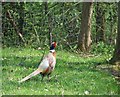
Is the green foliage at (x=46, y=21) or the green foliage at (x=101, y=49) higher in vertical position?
the green foliage at (x=46, y=21)

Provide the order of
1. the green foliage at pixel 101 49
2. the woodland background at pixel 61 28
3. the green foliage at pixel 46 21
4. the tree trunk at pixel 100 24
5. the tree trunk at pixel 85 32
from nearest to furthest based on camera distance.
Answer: the tree trunk at pixel 85 32 → the woodland background at pixel 61 28 → the green foliage at pixel 101 49 → the green foliage at pixel 46 21 → the tree trunk at pixel 100 24

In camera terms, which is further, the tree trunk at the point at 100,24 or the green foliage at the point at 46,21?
the tree trunk at the point at 100,24

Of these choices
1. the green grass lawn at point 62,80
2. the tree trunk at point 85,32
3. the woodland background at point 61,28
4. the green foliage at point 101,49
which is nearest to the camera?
the green grass lawn at point 62,80

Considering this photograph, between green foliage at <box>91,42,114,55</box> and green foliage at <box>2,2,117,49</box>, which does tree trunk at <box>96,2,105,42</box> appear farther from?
green foliage at <box>91,42,114,55</box>

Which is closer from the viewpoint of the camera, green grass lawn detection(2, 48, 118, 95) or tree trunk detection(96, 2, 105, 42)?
green grass lawn detection(2, 48, 118, 95)

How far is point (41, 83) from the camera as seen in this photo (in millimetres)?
9586

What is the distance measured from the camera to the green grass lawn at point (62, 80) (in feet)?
29.2

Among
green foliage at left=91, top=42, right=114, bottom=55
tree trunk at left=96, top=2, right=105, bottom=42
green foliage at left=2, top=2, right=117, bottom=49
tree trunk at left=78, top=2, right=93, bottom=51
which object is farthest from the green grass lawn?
tree trunk at left=96, top=2, right=105, bottom=42

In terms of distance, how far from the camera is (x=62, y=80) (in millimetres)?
10219

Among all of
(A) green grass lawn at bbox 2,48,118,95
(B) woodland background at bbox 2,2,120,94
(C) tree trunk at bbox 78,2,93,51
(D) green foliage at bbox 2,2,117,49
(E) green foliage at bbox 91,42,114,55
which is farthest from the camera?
(D) green foliage at bbox 2,2,117,49

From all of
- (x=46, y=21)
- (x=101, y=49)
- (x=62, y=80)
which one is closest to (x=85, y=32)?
(x=101, y=49)

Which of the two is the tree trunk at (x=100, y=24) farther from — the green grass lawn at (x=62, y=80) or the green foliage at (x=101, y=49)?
the green grass lawn at (x=62, y=80)

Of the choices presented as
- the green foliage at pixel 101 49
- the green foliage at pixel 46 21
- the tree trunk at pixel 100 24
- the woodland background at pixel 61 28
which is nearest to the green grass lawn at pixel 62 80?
the woodland background at pixel 61 28

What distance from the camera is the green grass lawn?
351 inches
